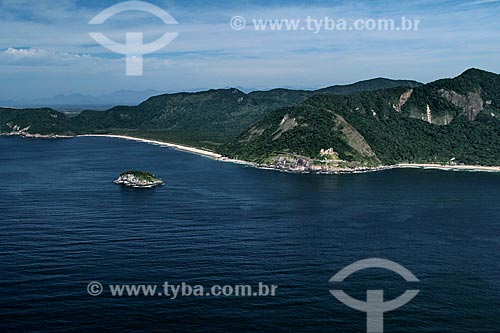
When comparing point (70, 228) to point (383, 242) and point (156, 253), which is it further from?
point (383, 242)

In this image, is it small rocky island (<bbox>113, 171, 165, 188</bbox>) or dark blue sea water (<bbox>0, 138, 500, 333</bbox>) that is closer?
dark blue sea water (<bbox>0, 138, 500, 333</bbox>)

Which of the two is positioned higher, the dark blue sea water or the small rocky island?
the small rocky island

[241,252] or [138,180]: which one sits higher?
[138,180]

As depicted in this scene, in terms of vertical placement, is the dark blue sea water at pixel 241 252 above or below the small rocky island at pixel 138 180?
below

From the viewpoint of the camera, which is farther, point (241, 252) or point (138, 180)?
point (138, 180)

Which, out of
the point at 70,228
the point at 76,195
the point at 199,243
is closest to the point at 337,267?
the point at 199,243
